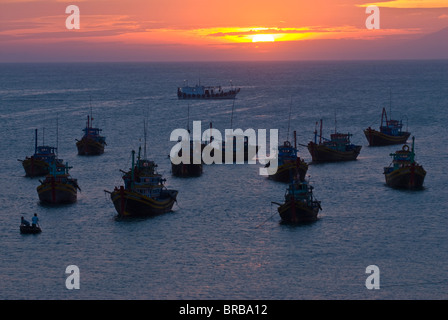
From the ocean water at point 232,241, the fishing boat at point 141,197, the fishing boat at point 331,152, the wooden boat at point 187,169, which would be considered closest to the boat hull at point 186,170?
the wooden boat at point 187,169

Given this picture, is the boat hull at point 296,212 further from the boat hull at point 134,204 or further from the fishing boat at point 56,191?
A: the fishing boat at point 56,191

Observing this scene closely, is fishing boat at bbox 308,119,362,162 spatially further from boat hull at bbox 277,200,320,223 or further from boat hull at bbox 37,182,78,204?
boat hull at bbox 37,182,78,204

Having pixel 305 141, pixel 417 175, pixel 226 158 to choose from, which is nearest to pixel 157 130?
pixel 305 141

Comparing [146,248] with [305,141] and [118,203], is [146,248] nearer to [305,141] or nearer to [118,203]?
[118,203]

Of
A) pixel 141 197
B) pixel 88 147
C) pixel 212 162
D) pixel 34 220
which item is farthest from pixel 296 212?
pixel 88 147
